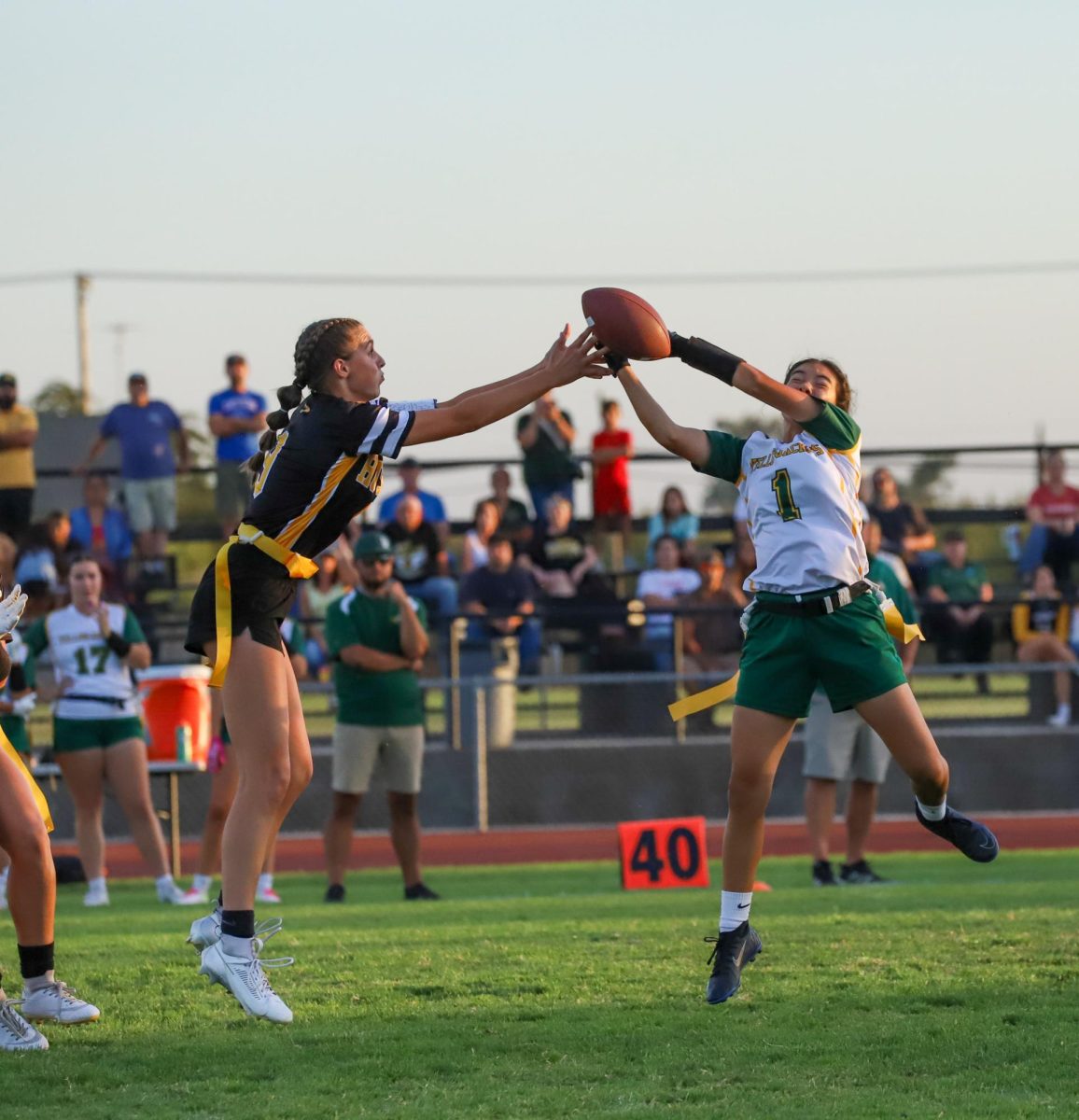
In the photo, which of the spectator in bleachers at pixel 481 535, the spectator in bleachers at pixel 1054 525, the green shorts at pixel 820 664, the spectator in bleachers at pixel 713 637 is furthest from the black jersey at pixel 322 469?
the spectator in bleachers at pixel 1054 525

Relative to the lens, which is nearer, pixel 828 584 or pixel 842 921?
pixel 828 584

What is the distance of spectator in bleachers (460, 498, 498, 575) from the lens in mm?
16578

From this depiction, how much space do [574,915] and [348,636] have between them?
2673mm

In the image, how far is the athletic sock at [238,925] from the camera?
5.47 m

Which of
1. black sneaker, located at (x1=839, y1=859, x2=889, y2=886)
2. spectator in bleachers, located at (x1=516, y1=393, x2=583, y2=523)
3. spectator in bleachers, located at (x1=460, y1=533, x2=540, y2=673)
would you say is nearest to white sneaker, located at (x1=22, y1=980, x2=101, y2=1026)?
black sneaker, located at (x1=839, y1=859, x2=889, y2=886)

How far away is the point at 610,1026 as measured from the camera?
536 centimetres

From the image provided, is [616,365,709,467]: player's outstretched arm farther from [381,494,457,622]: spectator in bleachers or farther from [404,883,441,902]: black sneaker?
[381,494,457,622]: spectator in bleachers

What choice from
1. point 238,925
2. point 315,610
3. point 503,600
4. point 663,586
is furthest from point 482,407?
point 315,610

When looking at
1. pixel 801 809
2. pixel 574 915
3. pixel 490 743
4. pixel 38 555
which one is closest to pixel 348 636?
pixel 574 915

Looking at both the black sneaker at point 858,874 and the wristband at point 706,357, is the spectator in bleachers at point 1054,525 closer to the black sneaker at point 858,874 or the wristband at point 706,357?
the black sneaker at point 858,874

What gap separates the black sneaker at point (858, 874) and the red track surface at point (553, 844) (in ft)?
8.96

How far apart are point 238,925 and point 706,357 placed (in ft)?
7.80

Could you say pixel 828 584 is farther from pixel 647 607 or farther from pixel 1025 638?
pixel 1025 638

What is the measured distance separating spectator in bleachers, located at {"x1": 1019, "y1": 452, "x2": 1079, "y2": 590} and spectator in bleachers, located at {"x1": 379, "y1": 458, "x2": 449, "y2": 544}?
224 inches
